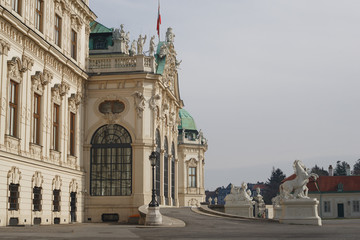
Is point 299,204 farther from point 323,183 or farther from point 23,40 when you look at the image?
point 323,183

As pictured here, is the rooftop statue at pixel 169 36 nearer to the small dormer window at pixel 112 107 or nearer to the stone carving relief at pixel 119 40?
the stone carving relief at pixel 119 40

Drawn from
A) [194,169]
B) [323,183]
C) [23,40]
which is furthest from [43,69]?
[323,183]

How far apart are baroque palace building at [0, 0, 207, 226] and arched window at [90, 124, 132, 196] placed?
0.22 ft

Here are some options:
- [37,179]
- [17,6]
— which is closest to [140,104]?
[37,179]

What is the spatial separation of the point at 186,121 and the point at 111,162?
104 ft

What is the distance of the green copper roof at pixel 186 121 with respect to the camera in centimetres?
6862

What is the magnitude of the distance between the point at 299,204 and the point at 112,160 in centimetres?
1499

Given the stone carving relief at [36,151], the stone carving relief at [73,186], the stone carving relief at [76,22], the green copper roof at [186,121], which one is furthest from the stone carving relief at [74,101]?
the green copper roof at [186,121]

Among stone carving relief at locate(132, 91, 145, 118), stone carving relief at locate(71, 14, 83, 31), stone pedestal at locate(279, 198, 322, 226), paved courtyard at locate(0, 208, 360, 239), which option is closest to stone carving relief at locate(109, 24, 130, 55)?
stone carving relief at locate(71, 14, 83, 31)

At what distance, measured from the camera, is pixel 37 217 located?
30609 mm

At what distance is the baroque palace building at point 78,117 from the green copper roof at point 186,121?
19407 mm

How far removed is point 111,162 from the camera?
38906 mm

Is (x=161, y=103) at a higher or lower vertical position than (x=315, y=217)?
higher

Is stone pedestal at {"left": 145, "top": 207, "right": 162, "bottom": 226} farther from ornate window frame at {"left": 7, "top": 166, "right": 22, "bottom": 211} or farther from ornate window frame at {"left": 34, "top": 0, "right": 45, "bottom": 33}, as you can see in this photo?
ornate window frame at {"left": 34, "top": 0, "right": 45, "bottom": 33}
